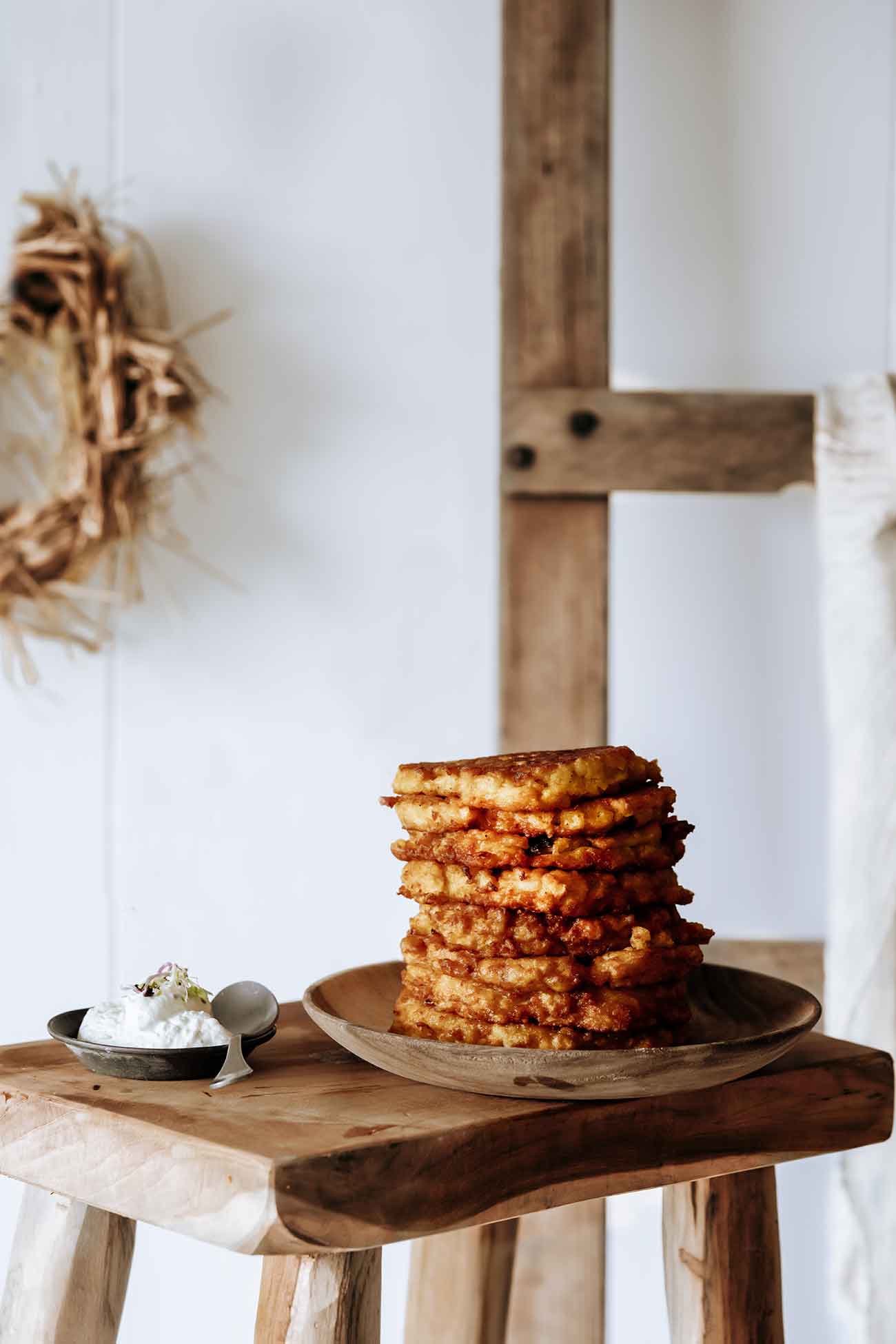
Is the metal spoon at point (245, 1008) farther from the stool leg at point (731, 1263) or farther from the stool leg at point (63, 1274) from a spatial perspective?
the stool leg at point (731, 1263)

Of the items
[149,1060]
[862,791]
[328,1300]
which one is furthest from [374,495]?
[328,1300]

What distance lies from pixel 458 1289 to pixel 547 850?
0.60 meters

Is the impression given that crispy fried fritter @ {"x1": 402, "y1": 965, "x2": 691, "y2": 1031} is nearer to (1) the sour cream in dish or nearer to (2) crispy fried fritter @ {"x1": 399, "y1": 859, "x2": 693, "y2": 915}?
(2) crispy fried fritter @ {"x1": 399, "y1": 859, "x2": 693, "y2": 915}

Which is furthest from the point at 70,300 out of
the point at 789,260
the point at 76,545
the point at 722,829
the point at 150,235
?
the point at 722,829

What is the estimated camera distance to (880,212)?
173 cm

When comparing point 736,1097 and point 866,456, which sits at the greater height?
point 866,456

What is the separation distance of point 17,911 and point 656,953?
106 cm

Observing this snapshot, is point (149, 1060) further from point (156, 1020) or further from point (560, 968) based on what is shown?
point (560, 968)

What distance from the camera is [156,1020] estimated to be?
0.86m

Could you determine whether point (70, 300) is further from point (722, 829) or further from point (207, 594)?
point (722, 829)

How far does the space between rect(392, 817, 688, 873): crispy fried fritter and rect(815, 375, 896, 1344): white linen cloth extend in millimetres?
685

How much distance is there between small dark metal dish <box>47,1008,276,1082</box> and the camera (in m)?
0.83

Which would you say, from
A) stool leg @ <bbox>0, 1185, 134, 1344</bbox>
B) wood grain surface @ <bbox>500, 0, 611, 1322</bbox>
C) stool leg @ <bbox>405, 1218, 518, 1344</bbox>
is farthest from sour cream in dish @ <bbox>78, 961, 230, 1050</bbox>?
wood grain surface @ <bbox>500, 0, 611, 1322</bbox>

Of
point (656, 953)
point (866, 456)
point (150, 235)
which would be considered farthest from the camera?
point (150, 235)
